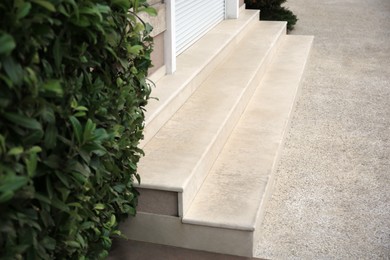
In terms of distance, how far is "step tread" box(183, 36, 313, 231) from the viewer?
122 inches

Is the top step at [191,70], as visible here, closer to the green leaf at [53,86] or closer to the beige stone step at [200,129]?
the beige stone step at [200,129]

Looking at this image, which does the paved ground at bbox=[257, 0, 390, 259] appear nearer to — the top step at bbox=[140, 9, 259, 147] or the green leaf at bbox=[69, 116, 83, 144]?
the top step at bbox=[140, 9, 259, 147]

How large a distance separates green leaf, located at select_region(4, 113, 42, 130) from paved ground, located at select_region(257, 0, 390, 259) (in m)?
1.71

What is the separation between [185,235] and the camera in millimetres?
3113

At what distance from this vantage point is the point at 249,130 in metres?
4.25

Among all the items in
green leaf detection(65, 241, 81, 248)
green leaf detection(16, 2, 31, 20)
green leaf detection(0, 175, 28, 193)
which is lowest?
green leaf detection(65, 241, 81, 248)

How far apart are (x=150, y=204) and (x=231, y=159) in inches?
31.6

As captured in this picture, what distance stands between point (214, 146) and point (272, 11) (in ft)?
16.5

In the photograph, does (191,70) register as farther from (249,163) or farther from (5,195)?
(5,195)

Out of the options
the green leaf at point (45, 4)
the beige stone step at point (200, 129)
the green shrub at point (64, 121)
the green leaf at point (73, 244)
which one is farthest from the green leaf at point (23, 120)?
the beige stone step at point (200, 129)

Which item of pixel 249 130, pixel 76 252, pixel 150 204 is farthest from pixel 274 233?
pixel 76 252

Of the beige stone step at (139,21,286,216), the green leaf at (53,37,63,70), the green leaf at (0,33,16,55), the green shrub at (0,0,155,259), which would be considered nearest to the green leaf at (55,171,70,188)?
the green shrub at (0,0,155,259)

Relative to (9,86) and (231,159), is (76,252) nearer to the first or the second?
(9,86)

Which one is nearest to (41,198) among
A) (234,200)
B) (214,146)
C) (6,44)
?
(6,44)
